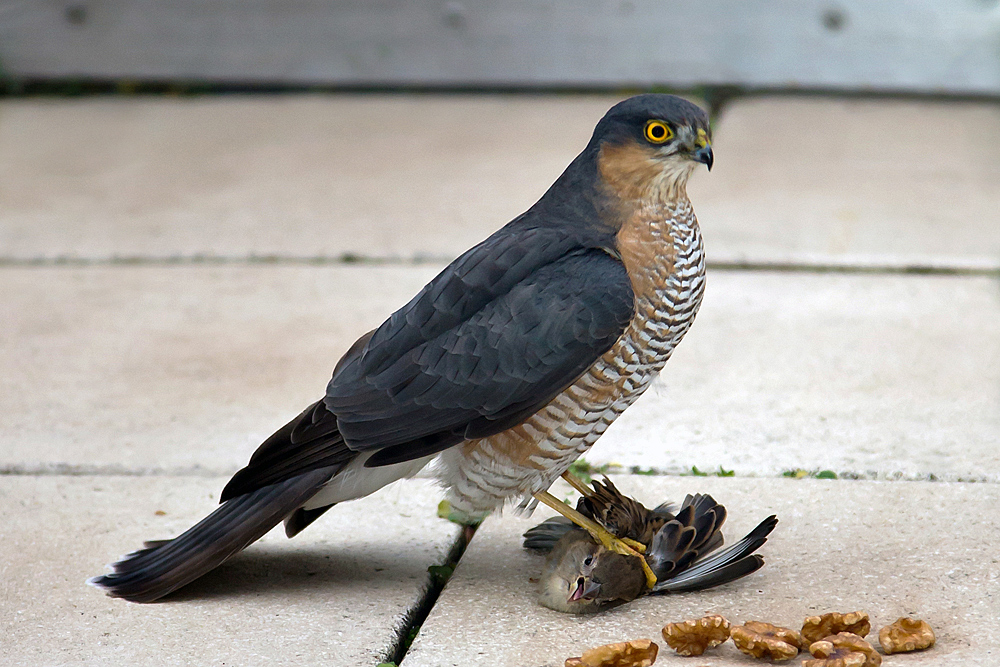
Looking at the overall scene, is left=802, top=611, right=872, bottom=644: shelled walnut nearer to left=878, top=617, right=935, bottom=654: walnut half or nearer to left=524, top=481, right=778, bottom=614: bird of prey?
left=878, top=617, right=935, bottom=654: walnut half

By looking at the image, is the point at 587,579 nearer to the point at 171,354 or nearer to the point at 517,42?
the point at 171,354

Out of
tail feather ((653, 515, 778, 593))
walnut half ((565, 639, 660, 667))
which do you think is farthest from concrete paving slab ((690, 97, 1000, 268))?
walnut half ((565, 639, 660, 667))

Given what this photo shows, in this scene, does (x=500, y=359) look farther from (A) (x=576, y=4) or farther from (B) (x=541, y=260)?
(A) (x=576, y=4)

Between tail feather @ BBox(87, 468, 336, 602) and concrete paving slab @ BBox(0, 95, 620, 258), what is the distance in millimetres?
2760

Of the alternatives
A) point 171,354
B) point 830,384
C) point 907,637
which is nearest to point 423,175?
point 171,354

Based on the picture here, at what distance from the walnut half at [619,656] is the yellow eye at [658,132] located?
114 cm

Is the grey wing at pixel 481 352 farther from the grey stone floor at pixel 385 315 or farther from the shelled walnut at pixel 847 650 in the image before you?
the shelled walnut at pixel 847 650

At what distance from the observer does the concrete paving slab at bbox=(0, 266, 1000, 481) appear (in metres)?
3.77

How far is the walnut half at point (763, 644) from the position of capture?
2.54 meters

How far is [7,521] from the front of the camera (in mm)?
3398

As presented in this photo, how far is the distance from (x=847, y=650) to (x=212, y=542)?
145cm

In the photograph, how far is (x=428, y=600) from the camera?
9.93 feet

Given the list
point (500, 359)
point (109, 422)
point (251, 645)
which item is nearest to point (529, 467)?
point (500, 359)

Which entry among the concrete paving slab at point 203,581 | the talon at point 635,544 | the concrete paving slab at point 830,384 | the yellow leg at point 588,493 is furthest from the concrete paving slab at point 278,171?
the talon at point 635,544
